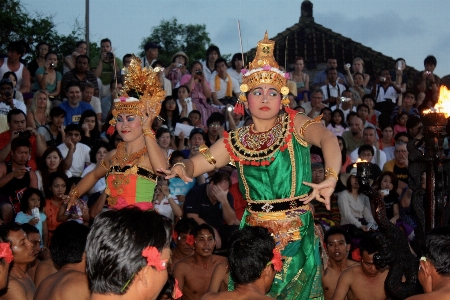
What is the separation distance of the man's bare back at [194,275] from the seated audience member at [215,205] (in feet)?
2.92

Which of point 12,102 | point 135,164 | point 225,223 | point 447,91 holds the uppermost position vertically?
point 12,102

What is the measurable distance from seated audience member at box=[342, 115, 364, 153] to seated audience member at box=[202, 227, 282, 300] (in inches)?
309

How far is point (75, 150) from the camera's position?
1066 cm

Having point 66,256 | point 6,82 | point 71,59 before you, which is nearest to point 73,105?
point 6,82

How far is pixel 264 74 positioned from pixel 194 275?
3.66 m

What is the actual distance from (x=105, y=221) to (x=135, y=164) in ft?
11.8

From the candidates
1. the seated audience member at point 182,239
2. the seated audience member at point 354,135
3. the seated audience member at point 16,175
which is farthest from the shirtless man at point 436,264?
the seated audience member at point 354,135

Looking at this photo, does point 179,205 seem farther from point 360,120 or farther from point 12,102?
point 360,120

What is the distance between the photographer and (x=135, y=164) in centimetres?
658

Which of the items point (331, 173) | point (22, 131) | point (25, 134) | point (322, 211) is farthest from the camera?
point (322, 211)

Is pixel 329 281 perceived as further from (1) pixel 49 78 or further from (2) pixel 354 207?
Result: (1) pixel 49 78

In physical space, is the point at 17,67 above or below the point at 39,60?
below

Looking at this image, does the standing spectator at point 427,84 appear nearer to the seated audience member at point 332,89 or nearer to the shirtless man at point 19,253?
the seated audience member at point 332,89

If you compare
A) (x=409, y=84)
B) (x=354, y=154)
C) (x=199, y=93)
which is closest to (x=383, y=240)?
(x=354, y=154)
